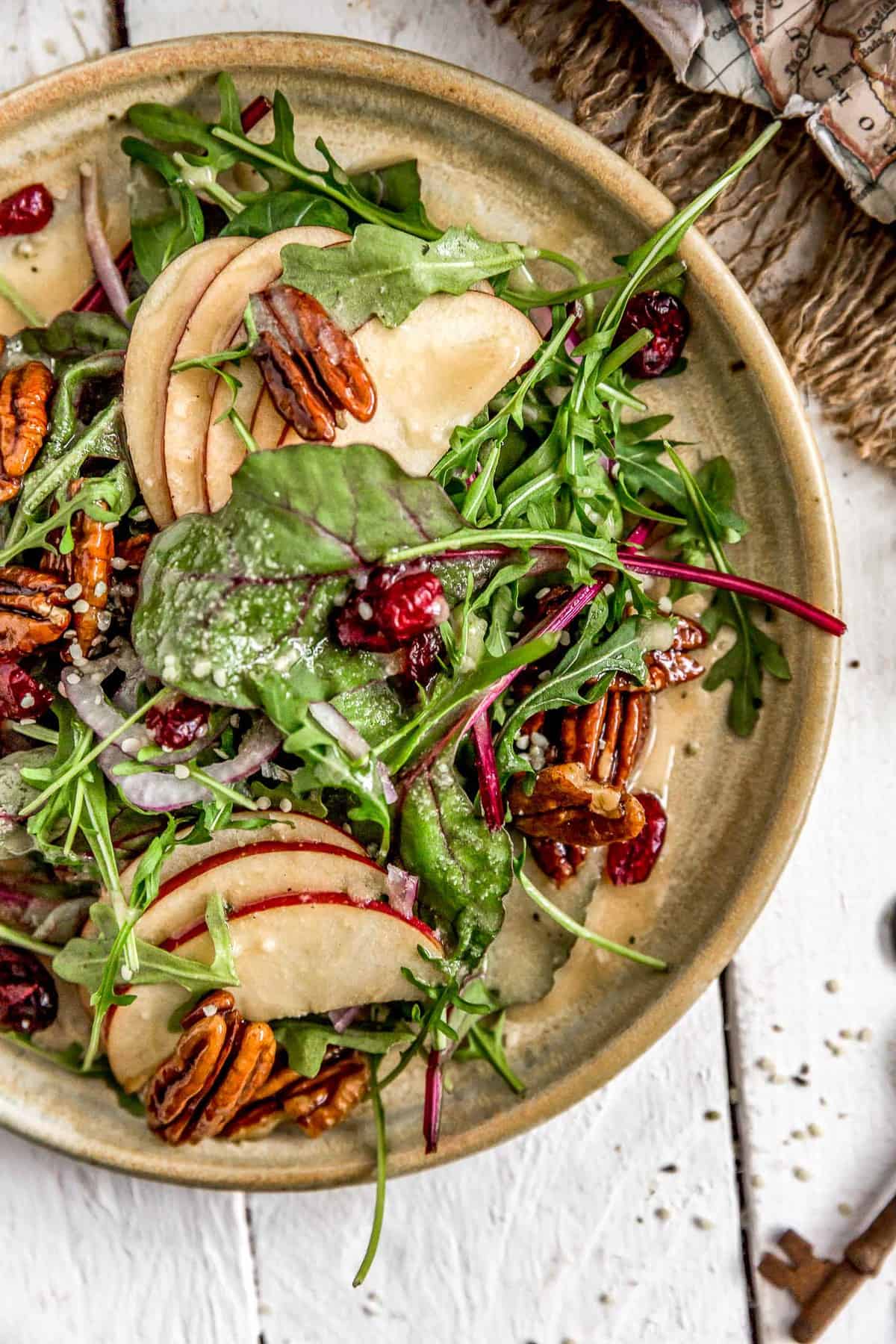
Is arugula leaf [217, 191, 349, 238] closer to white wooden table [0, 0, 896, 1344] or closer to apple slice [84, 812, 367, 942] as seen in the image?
apple slice [84, 812, 367, 942]

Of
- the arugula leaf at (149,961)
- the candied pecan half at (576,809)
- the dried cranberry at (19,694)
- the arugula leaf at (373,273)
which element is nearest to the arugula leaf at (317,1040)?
the arugula leaf at (149,961)

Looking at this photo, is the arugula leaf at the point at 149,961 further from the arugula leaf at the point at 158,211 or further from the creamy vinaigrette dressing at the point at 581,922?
the arugula leaf at the point at 158,211

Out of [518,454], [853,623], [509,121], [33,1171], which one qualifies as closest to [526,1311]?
[33,1171]

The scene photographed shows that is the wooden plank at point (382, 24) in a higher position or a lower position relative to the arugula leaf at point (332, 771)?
higher

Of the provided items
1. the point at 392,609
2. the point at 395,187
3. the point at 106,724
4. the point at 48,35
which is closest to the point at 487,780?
the point at 392,609

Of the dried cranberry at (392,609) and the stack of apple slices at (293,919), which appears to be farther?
the stack of apple slices at (293,919)

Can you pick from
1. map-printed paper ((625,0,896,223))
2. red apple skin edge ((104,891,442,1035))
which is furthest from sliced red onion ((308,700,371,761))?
map-printed paper ((625,0,896,223))

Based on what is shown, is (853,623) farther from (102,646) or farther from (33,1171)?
(33,1171)

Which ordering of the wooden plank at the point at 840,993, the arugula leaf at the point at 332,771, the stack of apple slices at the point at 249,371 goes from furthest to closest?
the wooden plank at the point at 840,993, the stack of apple slices at the point at 249,371, the arugula leaf at the point at 332,771
